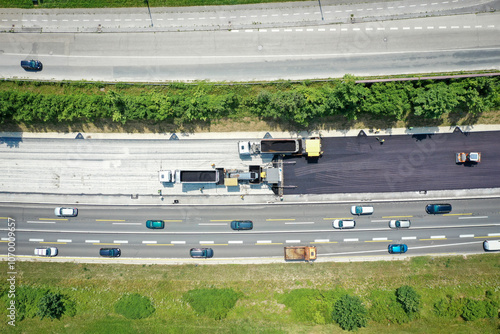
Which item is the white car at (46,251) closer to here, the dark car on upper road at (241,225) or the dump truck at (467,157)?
the dark car on upper road at (241,225)

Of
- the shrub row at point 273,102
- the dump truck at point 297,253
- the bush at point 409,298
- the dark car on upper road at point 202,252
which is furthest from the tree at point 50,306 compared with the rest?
the bush at point 409,298


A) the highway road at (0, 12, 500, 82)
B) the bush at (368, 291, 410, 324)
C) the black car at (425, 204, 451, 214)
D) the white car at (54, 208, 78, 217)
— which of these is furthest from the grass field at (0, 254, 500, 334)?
the highway road at (0, 12, 500, 82)

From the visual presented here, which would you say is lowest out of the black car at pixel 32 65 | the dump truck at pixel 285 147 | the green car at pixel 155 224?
the green car at pixel 155 224

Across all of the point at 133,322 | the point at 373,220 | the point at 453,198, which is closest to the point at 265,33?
the point at 373,220

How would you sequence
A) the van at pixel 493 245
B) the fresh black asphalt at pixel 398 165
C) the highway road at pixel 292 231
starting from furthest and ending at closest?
the highway road at pixel 292 231 < the fresh black asphalt at pixel 398 165 < the van at pixel 493 245

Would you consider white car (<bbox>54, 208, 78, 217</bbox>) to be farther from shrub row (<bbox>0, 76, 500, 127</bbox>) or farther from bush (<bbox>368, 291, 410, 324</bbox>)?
bush (<bbox>368, 291, 410, 324</bbox>)

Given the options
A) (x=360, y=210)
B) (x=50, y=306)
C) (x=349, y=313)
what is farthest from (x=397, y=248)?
(x=50, y=306)
